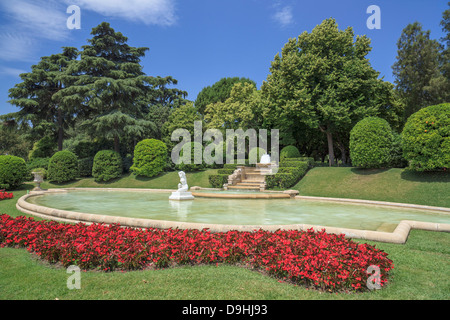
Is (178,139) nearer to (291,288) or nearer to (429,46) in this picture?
(291,288)

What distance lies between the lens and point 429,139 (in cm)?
1425

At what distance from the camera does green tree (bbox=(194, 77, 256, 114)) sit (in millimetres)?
46344

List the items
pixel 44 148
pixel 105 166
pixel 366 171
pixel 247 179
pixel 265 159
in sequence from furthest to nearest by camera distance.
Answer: pixel 44 148, pixel 105 166, pixel 247 179, pixel 265 159, pixel 366 171

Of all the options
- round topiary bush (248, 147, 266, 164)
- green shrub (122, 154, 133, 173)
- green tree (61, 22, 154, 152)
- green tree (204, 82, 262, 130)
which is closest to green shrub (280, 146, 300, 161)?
round topiary bush (248, 147, 266, 164)

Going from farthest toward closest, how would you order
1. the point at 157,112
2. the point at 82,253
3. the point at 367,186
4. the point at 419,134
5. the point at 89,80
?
the point at 157,112 < the point at 89,80 < the point at 367,186 < the point at 419,134 < the point at 82,253

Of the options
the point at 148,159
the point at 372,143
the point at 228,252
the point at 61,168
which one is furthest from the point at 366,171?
the point at 61,168

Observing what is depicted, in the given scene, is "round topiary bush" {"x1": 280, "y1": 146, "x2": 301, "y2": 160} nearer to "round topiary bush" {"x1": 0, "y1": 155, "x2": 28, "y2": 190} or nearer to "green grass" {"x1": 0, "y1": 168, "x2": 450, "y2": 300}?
"green grass" {"x1": 0, "y1": 168, "x2": 450, "y2": 300}

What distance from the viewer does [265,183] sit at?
19891 mm

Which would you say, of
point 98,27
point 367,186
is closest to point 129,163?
point 98,27

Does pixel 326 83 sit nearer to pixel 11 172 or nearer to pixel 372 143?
pixel 372 143

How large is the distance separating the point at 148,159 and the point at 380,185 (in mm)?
20082

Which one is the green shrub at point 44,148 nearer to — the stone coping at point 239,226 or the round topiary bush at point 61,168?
the round topiary bush at point 61,168

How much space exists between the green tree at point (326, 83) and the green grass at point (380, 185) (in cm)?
545
